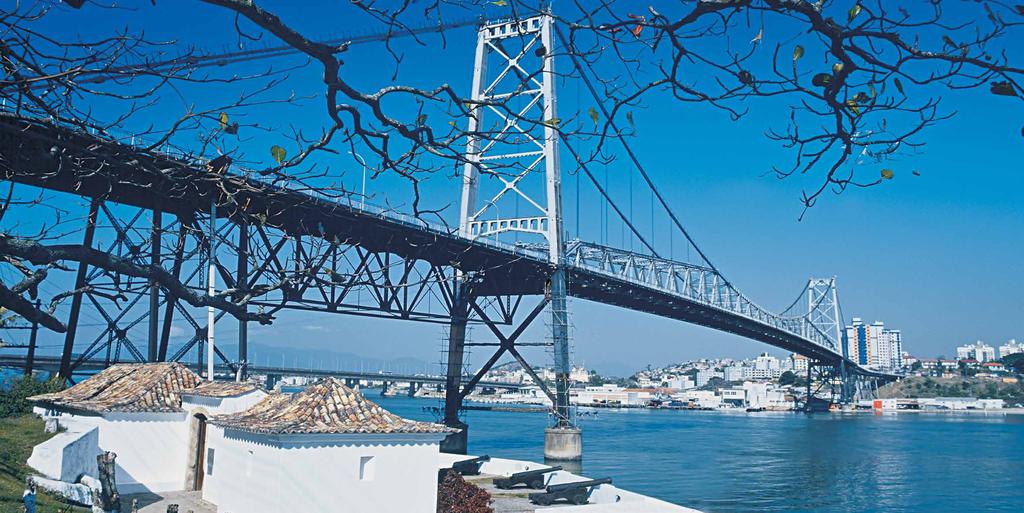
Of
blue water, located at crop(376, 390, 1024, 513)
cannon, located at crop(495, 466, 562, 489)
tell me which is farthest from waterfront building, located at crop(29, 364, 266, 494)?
blue water, located at crop(376, 390, 1024, 513)

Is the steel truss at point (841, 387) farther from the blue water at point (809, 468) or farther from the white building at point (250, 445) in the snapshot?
the white building at point (250, 445)

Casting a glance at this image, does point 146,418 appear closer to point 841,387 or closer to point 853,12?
point 853,12

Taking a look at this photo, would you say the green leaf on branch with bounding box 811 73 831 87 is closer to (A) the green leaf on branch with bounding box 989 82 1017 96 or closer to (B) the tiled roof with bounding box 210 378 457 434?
(A) the green leaf on branch with bounding box 989 82 1017 96

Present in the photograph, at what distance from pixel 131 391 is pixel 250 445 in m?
4.82

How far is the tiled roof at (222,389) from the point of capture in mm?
15672

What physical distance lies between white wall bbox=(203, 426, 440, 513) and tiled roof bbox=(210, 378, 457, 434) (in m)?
0.13

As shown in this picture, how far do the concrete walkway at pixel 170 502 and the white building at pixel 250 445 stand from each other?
0.24 m

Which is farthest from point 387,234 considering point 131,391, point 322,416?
point 322,416

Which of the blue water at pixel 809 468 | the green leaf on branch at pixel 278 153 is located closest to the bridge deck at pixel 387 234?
the green leaf on branch at pixel 278 153

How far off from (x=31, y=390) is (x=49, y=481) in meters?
6.93

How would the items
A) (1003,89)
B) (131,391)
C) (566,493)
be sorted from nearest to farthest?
(1003,89)
(131,391)
(566,493)

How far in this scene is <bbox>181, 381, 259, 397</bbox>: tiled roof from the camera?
51.4 ft

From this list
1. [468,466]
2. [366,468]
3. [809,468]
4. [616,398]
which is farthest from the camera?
[616,398]

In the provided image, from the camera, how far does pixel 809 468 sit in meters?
40.4
